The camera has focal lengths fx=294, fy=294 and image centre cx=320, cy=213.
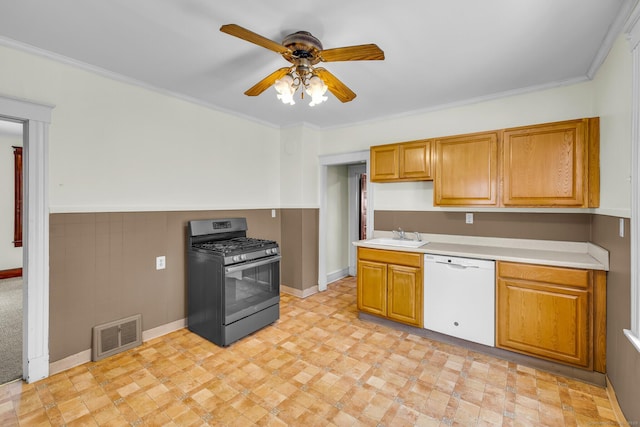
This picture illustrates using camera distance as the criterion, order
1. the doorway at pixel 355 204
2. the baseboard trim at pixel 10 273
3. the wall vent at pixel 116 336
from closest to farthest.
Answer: the wall vent at pixel 116 336
the baseboard trim at pixel 10 273
the doorway at pixel 355 204

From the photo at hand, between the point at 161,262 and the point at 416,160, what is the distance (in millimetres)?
2860

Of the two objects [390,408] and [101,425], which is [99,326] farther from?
[390,408]

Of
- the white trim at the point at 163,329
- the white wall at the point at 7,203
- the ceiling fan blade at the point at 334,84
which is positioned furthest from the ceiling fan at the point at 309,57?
the white wall at the point at 7,203

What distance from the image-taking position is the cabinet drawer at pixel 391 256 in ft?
9.55

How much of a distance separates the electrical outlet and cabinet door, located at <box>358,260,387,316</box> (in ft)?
6.73

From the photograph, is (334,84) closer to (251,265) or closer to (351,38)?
(351,38)

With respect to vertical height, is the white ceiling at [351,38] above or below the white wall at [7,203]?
above

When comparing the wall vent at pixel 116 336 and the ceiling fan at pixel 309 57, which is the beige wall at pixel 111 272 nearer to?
the wall vent at pixel 116 336

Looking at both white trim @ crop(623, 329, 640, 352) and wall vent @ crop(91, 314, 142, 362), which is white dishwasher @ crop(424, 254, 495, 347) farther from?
wall vent @ crop(91, 314, 142, 362)

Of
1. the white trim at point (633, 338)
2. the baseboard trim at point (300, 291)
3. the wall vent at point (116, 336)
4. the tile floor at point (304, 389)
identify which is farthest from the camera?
the baseboard trim at point (300, 291)

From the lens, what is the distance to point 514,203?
264 centimetres

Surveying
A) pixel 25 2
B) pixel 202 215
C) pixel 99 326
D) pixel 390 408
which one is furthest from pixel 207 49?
pixel 390 408

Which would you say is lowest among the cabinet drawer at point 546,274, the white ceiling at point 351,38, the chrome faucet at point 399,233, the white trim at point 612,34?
the cabinet drawer at point 546,274

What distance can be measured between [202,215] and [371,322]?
2240 millimetres
